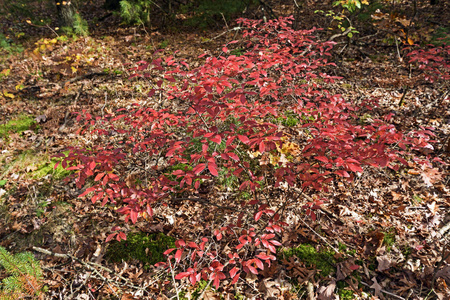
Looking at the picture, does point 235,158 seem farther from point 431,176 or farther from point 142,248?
point 431,176

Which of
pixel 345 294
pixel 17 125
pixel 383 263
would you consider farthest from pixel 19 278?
pixel 17 125

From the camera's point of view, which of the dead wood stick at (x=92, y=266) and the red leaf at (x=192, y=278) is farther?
the dead wood stick at (x=92, y=266)

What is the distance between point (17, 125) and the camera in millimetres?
5000

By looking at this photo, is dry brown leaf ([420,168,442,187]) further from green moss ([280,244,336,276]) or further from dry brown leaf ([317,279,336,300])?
dry brown leaf ([317,279,336,300])

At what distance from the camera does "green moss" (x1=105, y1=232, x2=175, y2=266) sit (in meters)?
2.98

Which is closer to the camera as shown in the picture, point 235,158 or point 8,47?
point 235,158

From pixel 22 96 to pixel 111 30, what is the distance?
4.40m

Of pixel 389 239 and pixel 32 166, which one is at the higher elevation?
pixel 32 166

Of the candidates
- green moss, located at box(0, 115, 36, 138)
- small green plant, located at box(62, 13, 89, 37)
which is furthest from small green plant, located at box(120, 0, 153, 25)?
green moss, located at box(0, 115, 36, 138)

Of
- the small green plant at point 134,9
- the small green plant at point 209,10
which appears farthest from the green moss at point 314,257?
the small green plant at point 134,9

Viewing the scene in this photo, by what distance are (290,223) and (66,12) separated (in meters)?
9.35

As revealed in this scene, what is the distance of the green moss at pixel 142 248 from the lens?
2979mm

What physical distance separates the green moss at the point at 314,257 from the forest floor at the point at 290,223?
12 mm

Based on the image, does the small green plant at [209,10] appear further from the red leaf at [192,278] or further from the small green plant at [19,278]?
the small green plant at [19,278]
